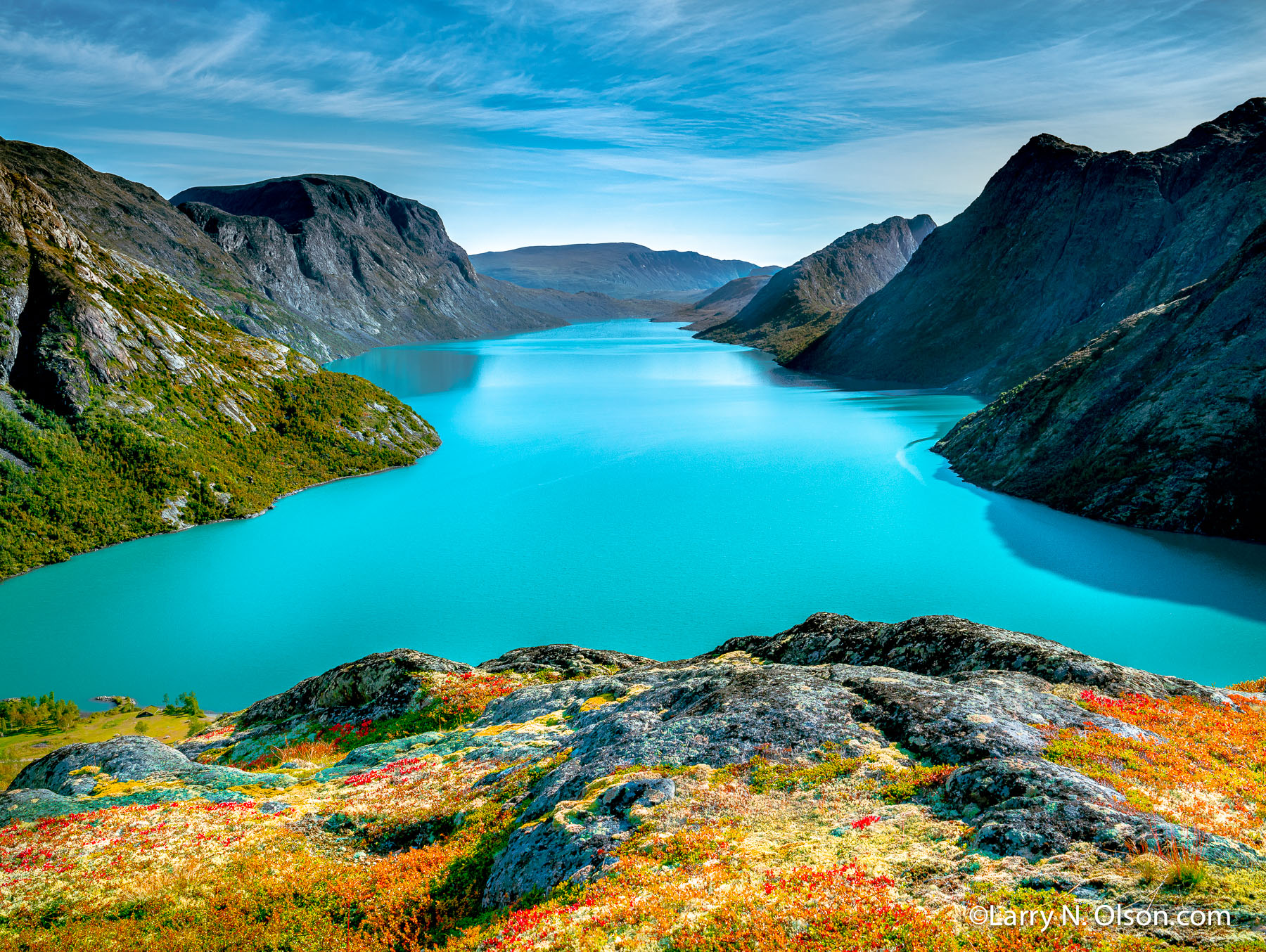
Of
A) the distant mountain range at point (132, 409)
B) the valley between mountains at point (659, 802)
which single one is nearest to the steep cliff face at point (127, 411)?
the distant mountain range at point (132, 409)

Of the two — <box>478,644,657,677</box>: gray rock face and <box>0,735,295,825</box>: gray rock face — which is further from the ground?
<box>0,735,295,825</box>: gray rock face

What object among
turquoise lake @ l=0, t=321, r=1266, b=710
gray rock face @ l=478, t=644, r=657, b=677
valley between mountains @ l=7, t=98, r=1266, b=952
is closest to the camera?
valley between mountains @ l=7, t=98, r=1266, b=952

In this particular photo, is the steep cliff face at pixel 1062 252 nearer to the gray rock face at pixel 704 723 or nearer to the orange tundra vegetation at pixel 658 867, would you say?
the gray rock face at pixel 704 723

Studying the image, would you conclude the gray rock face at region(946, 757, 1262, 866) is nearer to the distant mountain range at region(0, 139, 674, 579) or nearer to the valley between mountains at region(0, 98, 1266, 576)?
the valley between mountains at region(0, 98, 1266, 576)

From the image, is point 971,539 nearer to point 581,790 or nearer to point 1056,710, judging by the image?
point 1056,710

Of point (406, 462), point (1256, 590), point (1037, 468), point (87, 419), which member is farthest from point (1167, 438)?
point (87, 419)

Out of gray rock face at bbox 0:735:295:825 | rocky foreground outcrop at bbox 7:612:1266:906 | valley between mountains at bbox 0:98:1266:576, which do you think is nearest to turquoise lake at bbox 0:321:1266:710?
valley between mountains at bbox 0:98:1266:576
